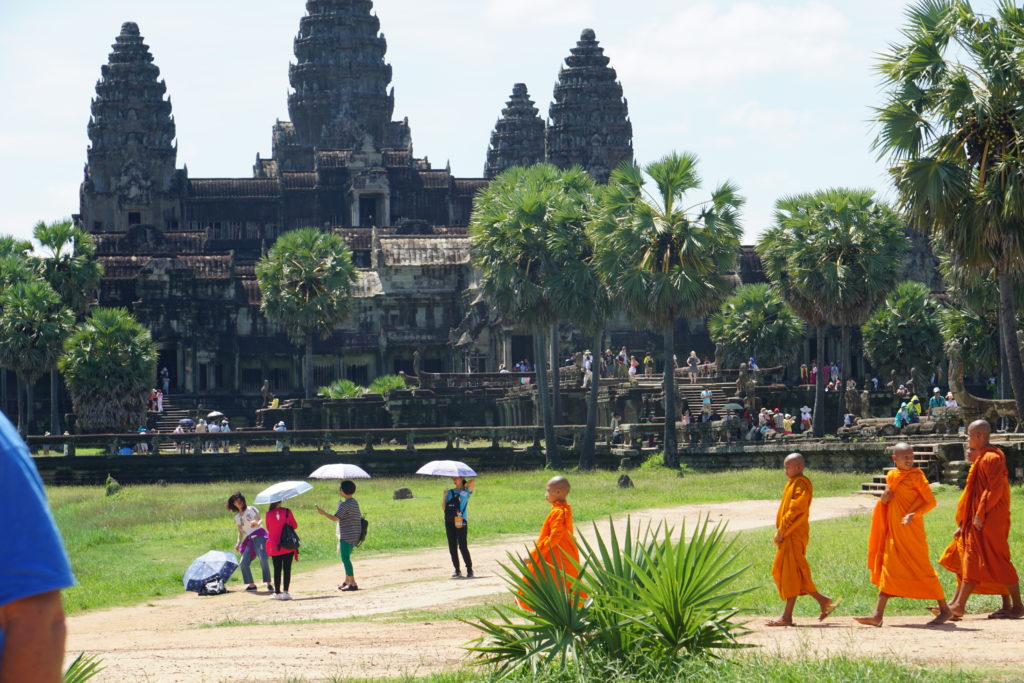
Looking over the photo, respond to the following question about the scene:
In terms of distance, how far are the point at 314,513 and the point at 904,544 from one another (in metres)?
21.8

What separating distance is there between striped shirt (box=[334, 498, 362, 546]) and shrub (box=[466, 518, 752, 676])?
32.6 feet

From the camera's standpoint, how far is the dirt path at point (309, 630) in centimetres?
1196

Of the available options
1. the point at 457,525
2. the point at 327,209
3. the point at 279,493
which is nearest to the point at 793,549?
the point at 457,525

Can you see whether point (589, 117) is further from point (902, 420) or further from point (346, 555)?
point (346, 555)

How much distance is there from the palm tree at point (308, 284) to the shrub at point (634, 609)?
5279cm

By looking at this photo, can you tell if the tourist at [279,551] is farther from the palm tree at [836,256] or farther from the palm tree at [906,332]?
the palm tree at [906,332]

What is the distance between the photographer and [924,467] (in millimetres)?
30484

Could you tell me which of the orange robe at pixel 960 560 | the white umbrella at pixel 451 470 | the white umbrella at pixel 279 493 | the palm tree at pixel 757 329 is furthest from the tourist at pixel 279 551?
the palm tree at pixel 757 329

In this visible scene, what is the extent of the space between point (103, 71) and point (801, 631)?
88647mm

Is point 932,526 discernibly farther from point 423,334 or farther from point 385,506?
point 423,334

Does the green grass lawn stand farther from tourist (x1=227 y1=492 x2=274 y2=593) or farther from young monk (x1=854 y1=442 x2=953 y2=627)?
young monk (x1=854 y1=442 x2=953 y2=627)

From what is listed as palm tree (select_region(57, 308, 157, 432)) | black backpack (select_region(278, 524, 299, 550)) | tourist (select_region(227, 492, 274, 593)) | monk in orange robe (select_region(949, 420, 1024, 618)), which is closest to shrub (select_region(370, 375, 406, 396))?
palm tree (select_region(57, 308, 157, 432))

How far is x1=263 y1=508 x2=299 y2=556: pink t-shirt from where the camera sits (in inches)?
781

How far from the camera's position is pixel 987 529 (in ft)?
42.9
